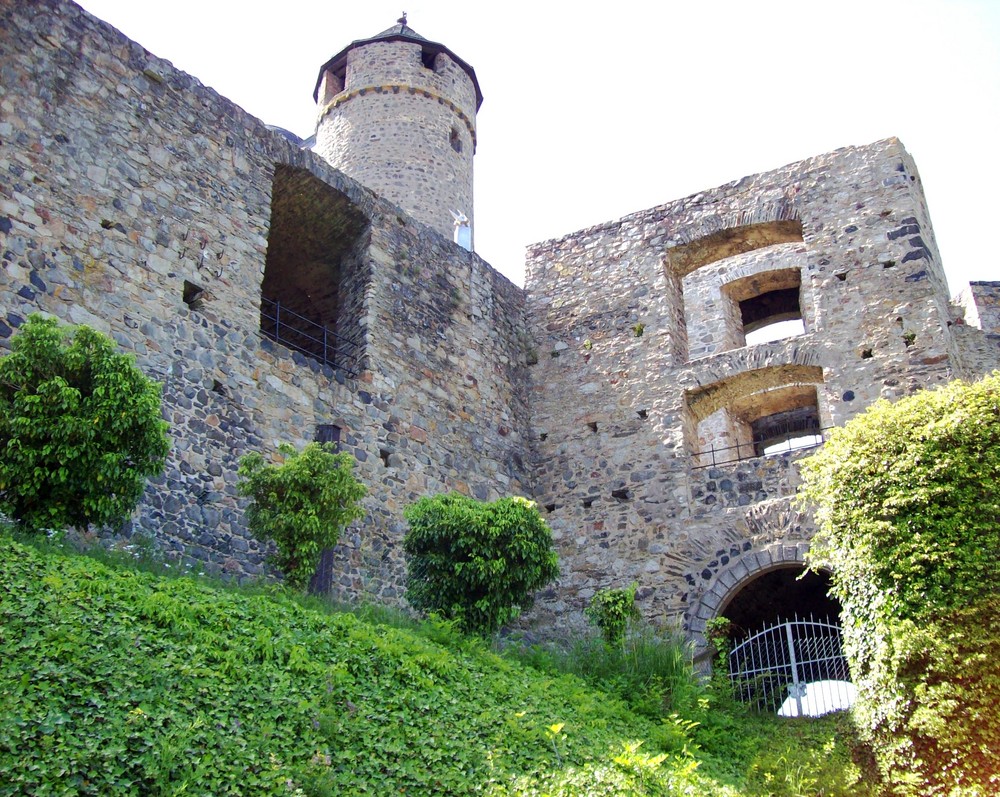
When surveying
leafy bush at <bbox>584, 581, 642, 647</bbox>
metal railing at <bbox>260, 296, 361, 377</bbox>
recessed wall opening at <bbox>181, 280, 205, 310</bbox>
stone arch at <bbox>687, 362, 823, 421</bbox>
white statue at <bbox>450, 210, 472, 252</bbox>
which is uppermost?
white statue at <bbox>450, 210, 472, 252</bbox>

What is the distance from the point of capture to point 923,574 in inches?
305

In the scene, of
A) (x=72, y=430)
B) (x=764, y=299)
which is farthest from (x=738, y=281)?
(x=72, y=430)

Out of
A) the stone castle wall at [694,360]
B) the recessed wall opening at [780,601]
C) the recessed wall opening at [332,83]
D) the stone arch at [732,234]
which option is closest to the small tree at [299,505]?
the stone castle wall at [694,360]

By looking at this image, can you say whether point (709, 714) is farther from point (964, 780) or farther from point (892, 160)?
point (892, 160)

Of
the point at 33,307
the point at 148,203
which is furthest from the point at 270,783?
the point at 148,203

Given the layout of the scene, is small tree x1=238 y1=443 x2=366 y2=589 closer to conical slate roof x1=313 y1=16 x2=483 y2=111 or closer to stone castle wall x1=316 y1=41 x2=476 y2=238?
stone castle wall x1=316 y1=41 x2=476 y2=238

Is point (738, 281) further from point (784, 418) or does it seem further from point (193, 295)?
point (193, 295)

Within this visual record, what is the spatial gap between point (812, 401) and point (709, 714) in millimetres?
8167

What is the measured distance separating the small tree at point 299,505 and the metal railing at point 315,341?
7.77 ft

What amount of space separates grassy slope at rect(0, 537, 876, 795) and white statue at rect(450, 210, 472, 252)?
9418mm

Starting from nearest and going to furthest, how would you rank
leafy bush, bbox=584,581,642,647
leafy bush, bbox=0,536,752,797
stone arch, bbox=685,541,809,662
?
1. leafy bush, bbox=0,536,752,797
2. leafy bush, bbox=584,581,642,647
3. stone arch, bbox=685,541,809,662

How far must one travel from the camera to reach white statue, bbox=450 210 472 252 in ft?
54.5

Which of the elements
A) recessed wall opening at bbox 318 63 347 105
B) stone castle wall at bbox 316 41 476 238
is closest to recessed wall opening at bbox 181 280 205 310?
stone castle wall at bbox 316 41 476 238

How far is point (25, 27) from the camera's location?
943cm
